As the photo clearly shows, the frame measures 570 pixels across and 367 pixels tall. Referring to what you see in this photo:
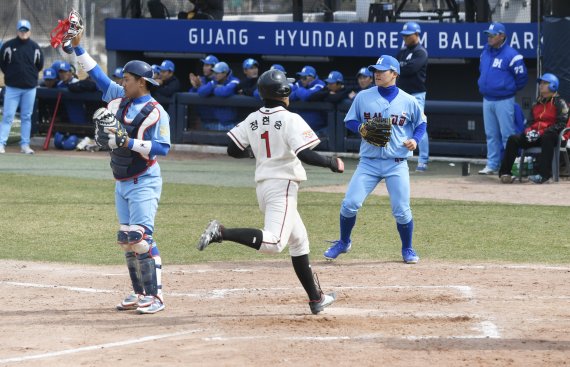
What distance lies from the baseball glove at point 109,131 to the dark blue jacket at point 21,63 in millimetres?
11327

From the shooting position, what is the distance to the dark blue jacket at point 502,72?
15.8 m

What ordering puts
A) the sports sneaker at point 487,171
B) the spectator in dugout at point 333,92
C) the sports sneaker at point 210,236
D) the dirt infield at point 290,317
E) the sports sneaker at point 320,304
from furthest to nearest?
the spectator in dugout at point 333,92
the sports sneaker at point 487,171
the sports sneaker at point 320,304
the sports sneaker at point 210,236
the dirt infield at point 290,317

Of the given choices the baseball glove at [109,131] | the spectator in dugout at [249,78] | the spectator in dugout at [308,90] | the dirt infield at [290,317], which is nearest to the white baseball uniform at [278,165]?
the dirt infield at [290,317]

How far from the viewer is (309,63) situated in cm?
2061

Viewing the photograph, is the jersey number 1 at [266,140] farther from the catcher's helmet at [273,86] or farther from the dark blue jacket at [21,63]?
the dark blue jacket at [21,63]

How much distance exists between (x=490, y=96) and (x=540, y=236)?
499 cm

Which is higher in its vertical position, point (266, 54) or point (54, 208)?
point (266, 54)

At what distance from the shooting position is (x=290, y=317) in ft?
25.6

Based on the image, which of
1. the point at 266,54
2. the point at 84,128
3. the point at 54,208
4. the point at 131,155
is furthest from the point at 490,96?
the point at 131,155

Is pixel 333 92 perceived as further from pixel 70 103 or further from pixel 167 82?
pixel 70 103

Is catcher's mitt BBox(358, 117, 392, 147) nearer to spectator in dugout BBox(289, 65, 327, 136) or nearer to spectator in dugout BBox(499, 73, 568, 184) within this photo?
spectator in dugout BBox(499, 73, 568, 184)

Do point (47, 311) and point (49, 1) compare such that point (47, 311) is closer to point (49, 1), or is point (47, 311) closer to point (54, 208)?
point (54, 208)

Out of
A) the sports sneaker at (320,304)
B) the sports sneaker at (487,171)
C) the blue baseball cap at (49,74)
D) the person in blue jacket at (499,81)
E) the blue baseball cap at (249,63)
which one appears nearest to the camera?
the sports sneaker at (320,304)

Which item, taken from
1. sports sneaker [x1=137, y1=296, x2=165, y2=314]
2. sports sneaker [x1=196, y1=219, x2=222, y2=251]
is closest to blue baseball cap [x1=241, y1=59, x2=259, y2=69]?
sports sneaker [x1=137, y1=296, x2=165, y2=314]
